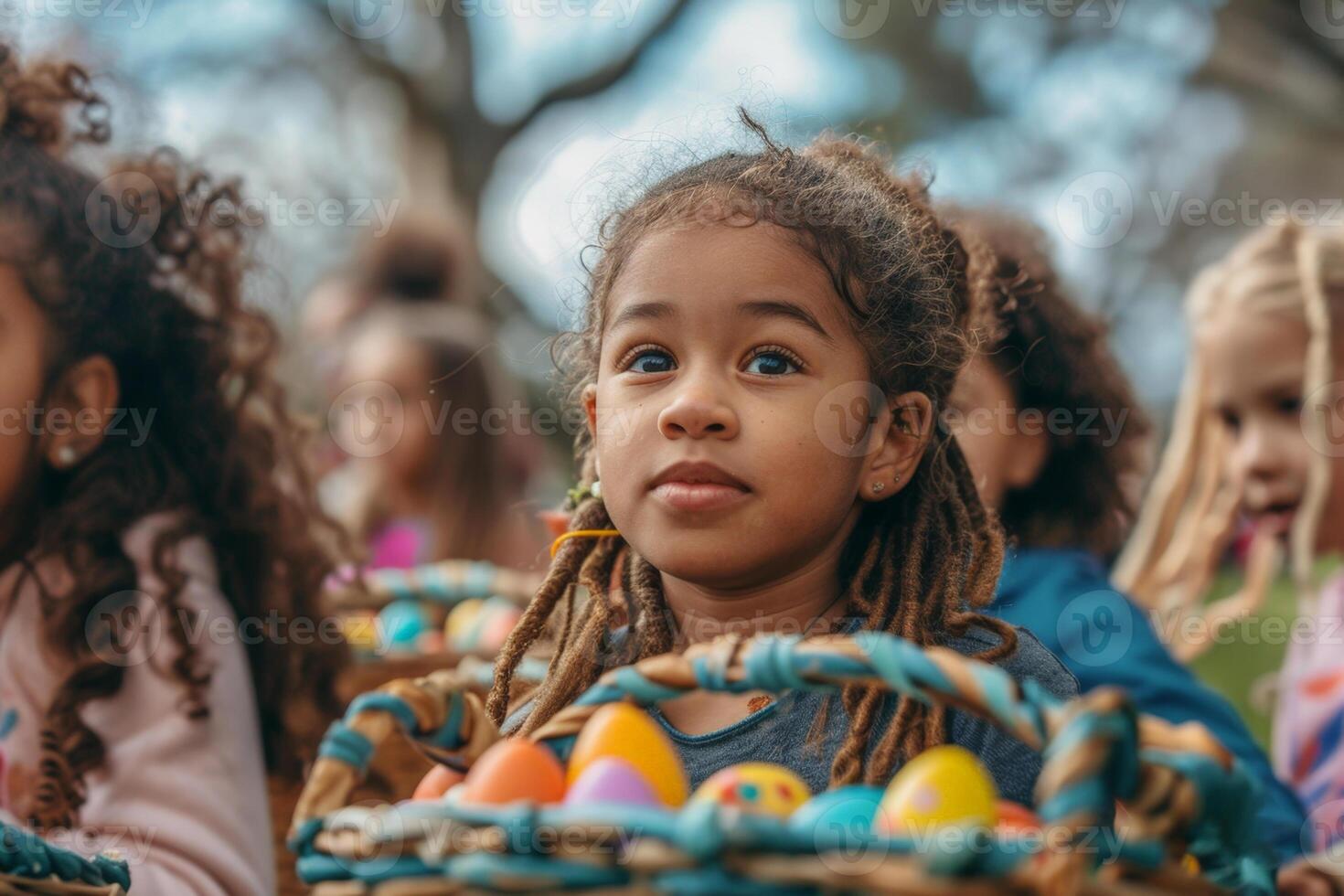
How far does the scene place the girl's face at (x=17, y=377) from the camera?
205 centimetres

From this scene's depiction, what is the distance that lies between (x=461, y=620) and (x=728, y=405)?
1.52 m

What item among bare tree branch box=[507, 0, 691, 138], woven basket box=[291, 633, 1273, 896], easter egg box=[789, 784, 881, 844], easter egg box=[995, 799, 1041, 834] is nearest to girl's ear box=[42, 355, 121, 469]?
woven basket box=[291, 633, 1273, 896]

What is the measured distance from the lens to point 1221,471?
3314mm

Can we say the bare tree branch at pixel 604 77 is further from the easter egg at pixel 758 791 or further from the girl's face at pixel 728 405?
the easter egg at pixel 758 791

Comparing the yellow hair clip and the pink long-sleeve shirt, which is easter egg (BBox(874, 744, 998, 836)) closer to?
the yellow hair clip

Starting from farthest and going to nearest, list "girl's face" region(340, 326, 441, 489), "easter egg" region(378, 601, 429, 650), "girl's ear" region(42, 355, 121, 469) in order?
"girl's face" region(340, 326, 441, 489) < "easter egg" region(378, 601, 429, 650) < "girl's ear" region(42, 355, 121, 469)

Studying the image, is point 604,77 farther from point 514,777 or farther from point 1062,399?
point 514,777

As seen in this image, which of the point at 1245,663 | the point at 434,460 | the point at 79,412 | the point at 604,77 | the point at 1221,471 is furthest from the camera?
the point at 604,77

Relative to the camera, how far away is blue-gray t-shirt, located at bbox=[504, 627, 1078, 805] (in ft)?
4.91

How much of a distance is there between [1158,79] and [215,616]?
6334 mm

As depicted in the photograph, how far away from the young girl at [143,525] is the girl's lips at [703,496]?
807mm

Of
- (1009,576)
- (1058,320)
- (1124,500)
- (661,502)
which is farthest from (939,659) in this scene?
(1124,500)

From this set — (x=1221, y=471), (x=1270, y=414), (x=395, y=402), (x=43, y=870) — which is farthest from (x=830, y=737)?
(x=395, y=402)

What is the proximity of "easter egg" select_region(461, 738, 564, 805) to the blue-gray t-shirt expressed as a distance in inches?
14.3
